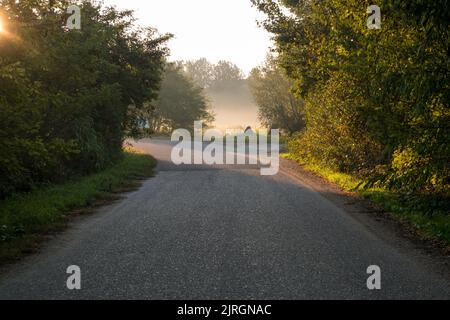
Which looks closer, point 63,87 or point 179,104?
point 63,87

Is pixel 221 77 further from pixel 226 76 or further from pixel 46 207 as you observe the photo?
pixel 46 207

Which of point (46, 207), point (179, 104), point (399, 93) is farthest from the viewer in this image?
point (179, 104)

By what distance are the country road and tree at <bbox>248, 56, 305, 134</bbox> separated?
27.8 m

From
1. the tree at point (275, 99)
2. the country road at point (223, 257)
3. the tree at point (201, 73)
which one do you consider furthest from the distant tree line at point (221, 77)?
the country road at point (223, 257)

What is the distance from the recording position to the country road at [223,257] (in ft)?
20.5

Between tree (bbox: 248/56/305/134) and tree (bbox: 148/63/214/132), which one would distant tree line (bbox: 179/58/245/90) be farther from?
tree (bbox: 248/56/305/134)

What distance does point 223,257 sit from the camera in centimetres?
782

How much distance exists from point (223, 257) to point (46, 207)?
218 inches

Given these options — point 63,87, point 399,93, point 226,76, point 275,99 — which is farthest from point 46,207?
point 226,76

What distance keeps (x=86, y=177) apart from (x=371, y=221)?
33.4 feet

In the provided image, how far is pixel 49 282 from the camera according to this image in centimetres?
659

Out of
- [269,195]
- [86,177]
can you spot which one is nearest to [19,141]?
[269,195]

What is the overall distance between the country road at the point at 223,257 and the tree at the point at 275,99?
91.4ft
